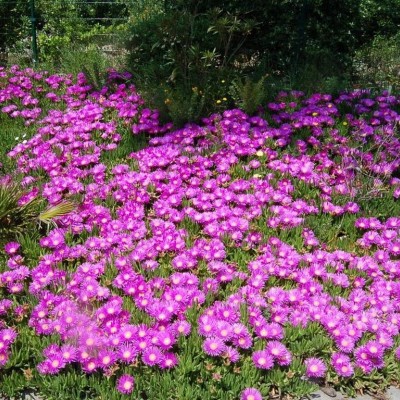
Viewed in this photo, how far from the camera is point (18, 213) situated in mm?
3307

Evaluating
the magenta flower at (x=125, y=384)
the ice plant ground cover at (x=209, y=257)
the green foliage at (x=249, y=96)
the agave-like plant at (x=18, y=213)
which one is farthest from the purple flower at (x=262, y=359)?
the green foliage at (x=249, y=96)

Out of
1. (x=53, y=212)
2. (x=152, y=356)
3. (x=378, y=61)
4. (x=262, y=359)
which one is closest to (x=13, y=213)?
(x=53, y=212)

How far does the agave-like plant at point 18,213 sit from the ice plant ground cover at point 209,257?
80 mm

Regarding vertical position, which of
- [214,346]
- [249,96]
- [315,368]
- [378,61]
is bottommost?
[378,61]

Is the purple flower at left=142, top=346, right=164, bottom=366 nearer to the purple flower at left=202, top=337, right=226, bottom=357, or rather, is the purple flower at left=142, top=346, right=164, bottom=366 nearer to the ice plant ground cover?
the ice plant ground cover

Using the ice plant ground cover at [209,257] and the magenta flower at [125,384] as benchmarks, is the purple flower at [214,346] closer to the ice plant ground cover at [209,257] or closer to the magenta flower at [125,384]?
the ice plant ground cover at [209,257]

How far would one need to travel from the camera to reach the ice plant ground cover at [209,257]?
7.82ft

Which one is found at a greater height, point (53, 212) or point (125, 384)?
point (53, 212)

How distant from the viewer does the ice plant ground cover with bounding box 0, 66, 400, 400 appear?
7.82 ft

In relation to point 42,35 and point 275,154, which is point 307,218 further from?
point 42,35

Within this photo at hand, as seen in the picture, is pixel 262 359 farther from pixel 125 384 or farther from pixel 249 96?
pixel 249 96

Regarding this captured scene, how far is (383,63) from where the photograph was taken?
7.70 metres

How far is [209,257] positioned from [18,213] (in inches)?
49.7

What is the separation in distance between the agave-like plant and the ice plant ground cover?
80mm
